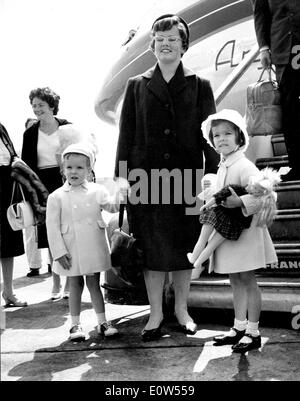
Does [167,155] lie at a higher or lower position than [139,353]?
higher

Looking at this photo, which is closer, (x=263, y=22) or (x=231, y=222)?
(x=231, y=222)

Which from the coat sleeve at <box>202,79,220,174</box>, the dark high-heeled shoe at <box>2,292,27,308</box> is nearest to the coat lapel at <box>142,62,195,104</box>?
the coat sleeve at <box>202,79,220,174</box>

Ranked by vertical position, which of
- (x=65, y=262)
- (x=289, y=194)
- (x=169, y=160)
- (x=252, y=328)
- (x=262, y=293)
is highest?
(x=169, y=160)

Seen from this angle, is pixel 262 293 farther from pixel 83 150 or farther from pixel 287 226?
pixel 83 150

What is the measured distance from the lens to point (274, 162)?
375 cm

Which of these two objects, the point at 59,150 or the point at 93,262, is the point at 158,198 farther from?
the point at 59,150

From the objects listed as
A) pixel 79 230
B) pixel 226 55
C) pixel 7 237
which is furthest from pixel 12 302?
pixel 226 55

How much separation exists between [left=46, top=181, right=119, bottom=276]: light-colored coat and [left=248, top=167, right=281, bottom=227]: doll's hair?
0.86 meters

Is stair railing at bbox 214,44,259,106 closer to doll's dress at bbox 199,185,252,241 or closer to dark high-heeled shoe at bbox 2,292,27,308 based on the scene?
doll's dress at bbox 199,185,252,241

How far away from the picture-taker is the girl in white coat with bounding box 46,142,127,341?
2.83m

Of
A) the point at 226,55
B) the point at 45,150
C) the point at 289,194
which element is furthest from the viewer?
the point at 226,55

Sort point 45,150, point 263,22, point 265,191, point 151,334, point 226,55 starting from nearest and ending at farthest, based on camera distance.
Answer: point 265,191, point 151,334, point 263,22, point 45,150, point 226,55

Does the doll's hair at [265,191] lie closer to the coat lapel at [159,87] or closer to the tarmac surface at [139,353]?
the tarmac surface at [139,353]

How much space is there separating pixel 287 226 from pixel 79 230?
1.22m
